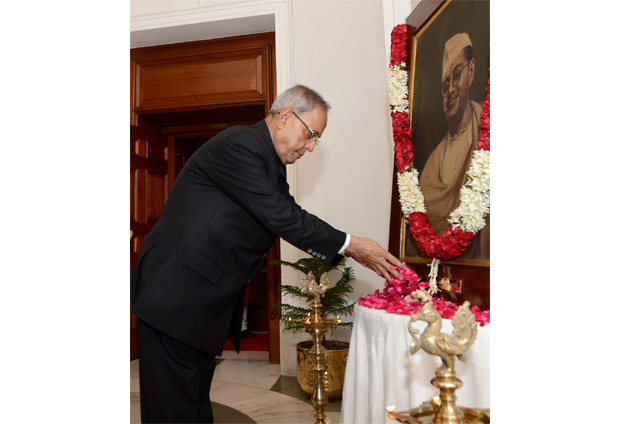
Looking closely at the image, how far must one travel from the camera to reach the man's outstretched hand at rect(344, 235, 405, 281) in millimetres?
2068

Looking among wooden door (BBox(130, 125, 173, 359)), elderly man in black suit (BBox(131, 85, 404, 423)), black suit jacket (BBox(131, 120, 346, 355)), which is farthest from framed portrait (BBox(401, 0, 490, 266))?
wooden door (BBox(130, 125, 173, 359))

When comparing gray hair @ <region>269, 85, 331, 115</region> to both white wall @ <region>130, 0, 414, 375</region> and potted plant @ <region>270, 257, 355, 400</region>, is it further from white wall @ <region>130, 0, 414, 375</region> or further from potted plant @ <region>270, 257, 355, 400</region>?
white wall @ <region>130, 0, 414, 375</region>

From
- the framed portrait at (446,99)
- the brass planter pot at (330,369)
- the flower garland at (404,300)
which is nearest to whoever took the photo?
the flower garland at (404,300)

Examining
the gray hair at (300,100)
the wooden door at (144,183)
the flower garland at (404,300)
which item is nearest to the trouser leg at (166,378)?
the flower garland at (404,300)

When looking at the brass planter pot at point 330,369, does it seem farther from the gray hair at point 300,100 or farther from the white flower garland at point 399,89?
the gray hair at point 300,100

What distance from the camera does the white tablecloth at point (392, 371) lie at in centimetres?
145

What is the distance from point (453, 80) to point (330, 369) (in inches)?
95.6

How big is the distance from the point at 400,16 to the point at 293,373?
3217 mm

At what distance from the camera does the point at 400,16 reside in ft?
10.8

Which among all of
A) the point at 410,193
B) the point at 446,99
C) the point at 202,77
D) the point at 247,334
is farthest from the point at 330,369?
the point at 202,77

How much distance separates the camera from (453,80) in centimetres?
225

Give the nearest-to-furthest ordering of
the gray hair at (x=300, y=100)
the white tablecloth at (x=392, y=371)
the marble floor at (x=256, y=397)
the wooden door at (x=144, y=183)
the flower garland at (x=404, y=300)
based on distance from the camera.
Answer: the white tablecloth at (x=392, y=371) → the flower garland at (x=404, y=300) → the gray hair at (x=300, y=100) → the marble floor at (x=256, y=397) → the wooden door at (x=144, y=183)

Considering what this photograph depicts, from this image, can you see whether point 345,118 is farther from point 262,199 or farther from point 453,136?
point 262,199

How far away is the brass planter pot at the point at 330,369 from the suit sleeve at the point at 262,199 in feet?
5.95
